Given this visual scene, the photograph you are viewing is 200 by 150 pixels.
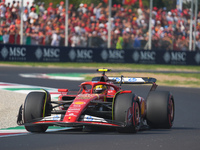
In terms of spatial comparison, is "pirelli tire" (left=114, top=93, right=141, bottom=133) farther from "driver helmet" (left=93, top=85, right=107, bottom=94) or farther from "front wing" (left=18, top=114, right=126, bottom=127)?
"driver helmet" (left=93, top=85, right=107, bottom=94)

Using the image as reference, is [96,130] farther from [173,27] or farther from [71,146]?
[173,27]

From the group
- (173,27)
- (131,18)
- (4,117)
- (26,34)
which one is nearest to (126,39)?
(131,18)

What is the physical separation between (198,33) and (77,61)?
10.9m

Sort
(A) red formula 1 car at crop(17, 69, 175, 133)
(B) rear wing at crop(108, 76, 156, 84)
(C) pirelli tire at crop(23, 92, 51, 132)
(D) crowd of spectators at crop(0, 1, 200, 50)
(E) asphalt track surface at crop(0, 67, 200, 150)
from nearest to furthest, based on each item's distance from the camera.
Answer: (E) asphalt track surface at crop(0, 67, 200, 150)
(A) red formula 1 car at crop(17, 69, 175, 133)
(C) pirelli tire at crop(23, 92, 51, 132)
(B) rear wing at crop(108, 76, 156, 84)
(D) crowd of spectators at crop(0, 1, 200, 50)

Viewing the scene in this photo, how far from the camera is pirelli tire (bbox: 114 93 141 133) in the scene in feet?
25.9

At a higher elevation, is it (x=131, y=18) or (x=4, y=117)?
(x=131, y=18)

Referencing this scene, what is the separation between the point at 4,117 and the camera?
10.3 m

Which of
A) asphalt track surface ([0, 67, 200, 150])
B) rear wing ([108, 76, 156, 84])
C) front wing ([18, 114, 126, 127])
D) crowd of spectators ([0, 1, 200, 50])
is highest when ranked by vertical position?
crowd of spectators ([0, 1, 200, 50])

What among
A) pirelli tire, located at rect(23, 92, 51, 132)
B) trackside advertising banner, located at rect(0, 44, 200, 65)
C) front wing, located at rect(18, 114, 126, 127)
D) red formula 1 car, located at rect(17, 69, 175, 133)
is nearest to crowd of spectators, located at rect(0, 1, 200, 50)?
trackside advertising banner, located at rect(0, 44, 200, 65)

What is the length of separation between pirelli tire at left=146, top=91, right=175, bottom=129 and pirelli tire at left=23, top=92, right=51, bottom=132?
6.44 ft

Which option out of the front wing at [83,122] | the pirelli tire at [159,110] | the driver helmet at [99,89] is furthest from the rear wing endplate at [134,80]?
the front wing at [83,122]

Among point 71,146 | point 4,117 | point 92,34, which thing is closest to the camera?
point 71,146

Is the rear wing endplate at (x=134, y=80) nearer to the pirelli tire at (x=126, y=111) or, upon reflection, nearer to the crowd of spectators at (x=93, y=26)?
the pirelli tire at (x=126, y=111)

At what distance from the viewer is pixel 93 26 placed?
3091cm
